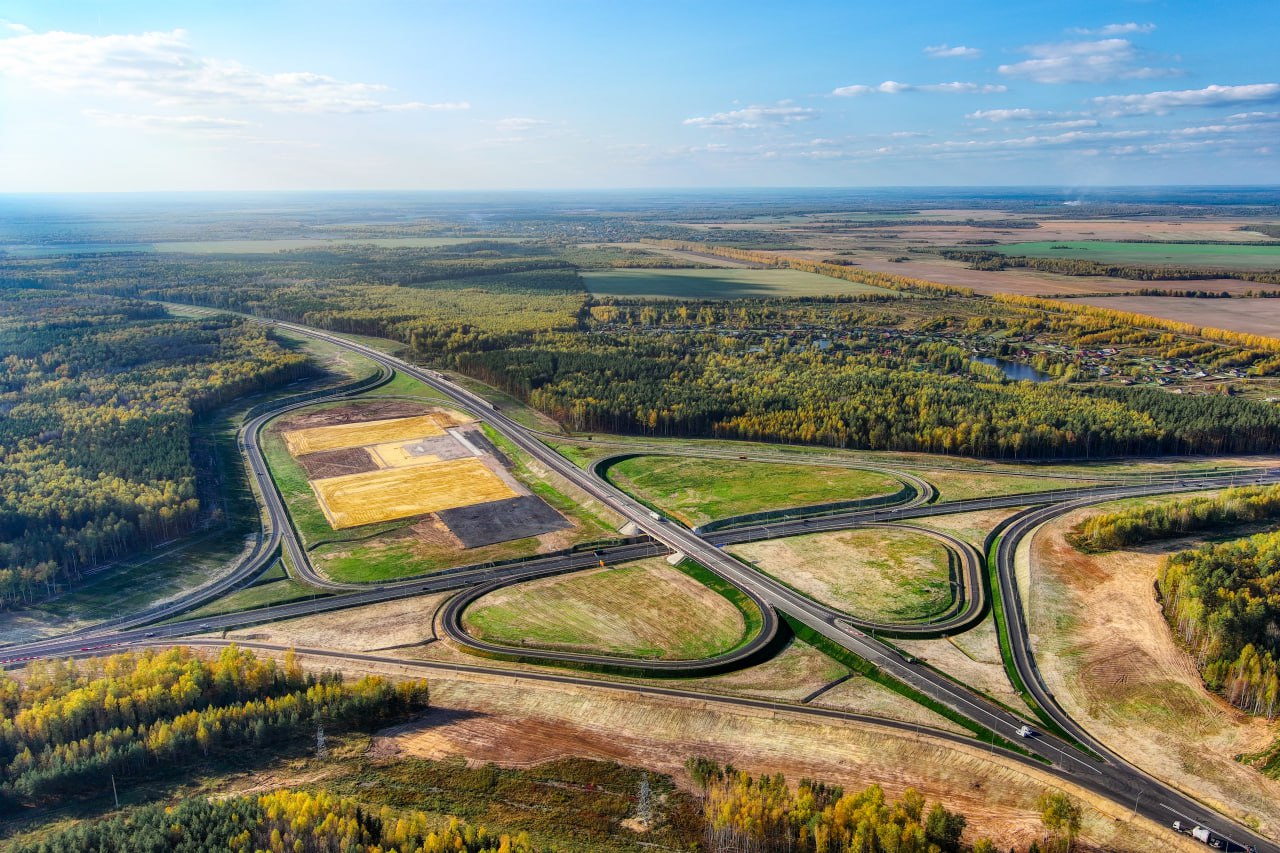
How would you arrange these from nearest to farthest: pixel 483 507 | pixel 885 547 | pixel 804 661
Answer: pixel 804 661 → pixel 885 547 → pixel 483 507

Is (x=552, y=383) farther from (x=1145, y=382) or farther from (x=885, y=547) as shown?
(x=1145, y=382)

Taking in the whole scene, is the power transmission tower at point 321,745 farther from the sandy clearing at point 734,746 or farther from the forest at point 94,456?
the forest at point 94,456

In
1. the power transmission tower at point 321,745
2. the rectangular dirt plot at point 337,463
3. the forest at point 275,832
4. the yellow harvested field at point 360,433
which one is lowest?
the power transmission tower at point 321,745

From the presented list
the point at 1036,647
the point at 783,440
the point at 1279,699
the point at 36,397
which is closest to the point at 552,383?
the point at 783,440

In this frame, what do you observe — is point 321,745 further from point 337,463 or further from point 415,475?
point 337,463

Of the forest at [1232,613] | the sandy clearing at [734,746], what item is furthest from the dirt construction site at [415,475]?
the forest at [1232,613]

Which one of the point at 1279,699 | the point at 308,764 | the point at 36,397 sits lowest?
the point at 308,764

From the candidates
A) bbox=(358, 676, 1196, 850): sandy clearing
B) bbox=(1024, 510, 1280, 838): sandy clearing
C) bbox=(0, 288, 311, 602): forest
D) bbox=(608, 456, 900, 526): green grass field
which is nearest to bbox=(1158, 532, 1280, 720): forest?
bbox=(1024, 510, 1280, 838): sandy clearing

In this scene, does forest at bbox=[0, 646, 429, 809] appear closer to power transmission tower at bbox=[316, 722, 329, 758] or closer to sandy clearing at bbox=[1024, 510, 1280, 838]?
power transmission tower at bbox=[316, 722, 329, 758]
